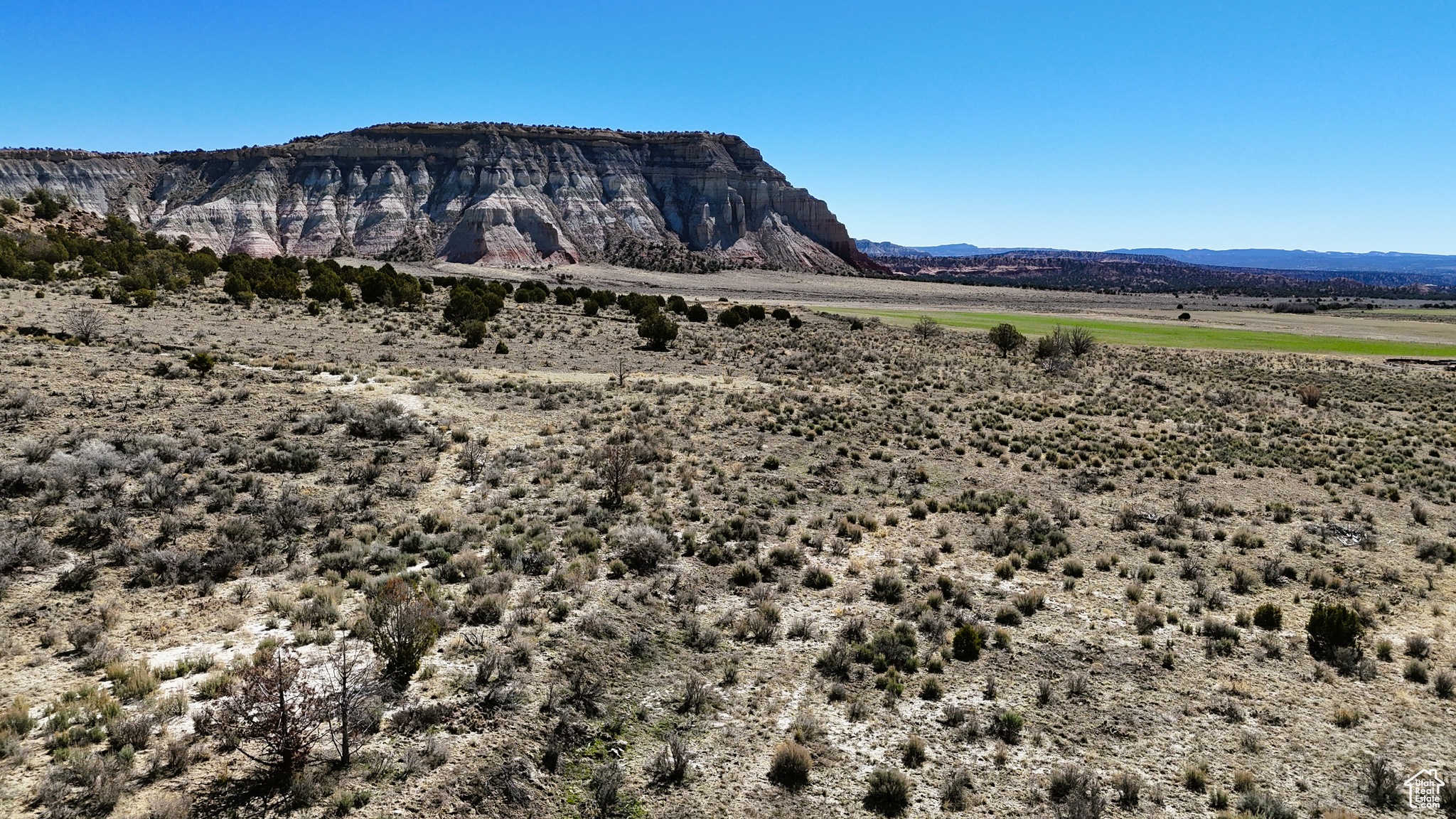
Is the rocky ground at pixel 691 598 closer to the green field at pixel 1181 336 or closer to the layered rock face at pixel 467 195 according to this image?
the green field at pixel 1181 336

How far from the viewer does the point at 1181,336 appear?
63688 mm

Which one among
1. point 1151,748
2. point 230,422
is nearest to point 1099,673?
point 1151,748

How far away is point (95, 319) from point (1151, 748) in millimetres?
33503

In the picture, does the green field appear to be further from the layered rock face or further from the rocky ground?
the layered rock face

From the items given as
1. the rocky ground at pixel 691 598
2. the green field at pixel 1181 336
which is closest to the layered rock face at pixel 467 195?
the green field at pixel 1181 336

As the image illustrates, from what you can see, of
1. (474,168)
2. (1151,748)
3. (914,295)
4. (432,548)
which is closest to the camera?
(1151,748)

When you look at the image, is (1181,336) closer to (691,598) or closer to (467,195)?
(691,598)

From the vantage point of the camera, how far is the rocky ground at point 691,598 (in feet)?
22.6

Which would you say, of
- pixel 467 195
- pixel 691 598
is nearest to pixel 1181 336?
pixel 691 598

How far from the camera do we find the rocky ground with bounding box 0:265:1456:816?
6.90 metres

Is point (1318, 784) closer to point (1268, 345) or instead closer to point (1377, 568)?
point (1377, 568)

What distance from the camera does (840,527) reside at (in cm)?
1425

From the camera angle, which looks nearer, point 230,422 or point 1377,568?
point 1377,568

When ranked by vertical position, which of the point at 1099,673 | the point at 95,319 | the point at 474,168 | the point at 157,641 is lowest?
the point at 1099,673
